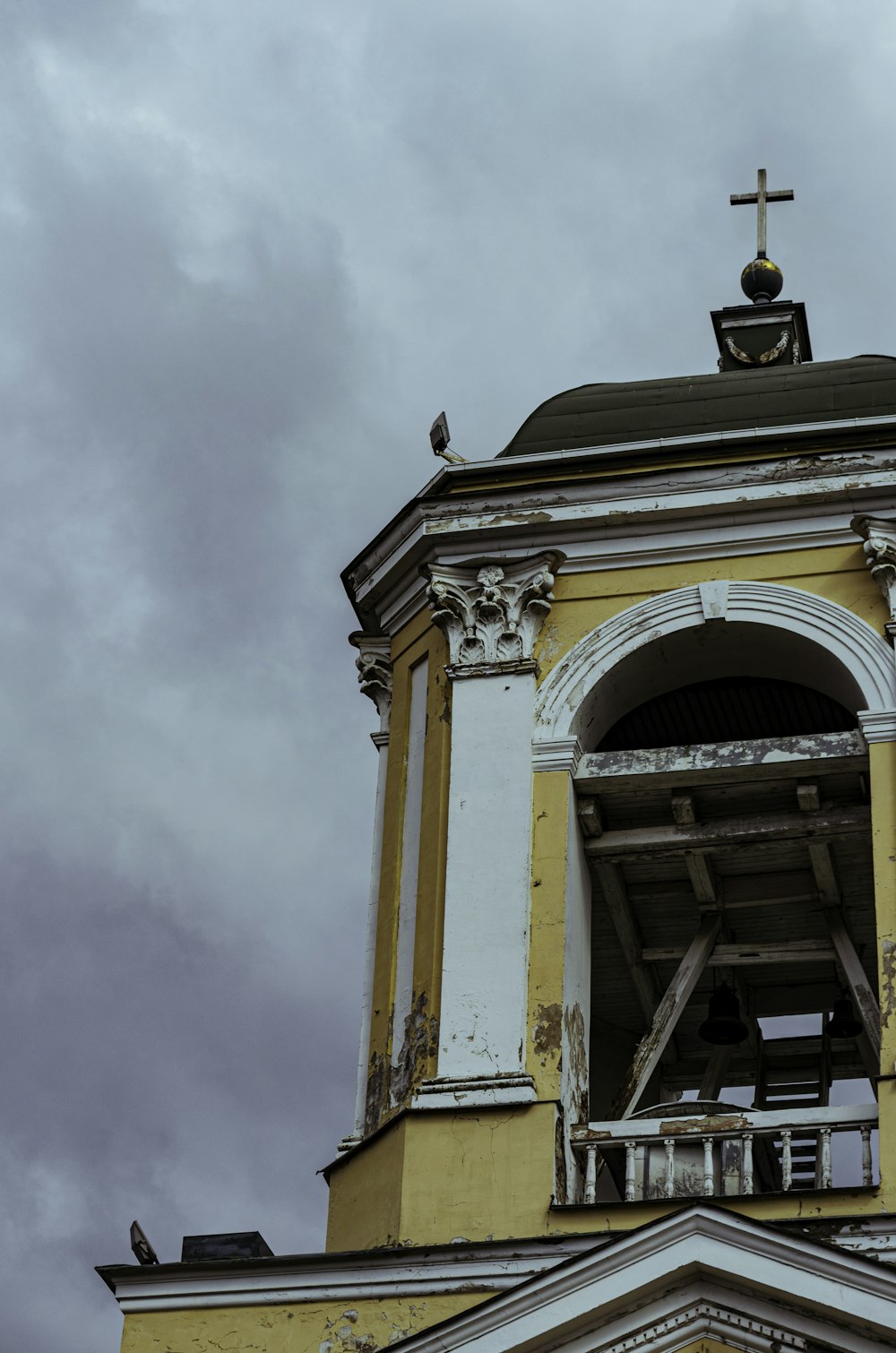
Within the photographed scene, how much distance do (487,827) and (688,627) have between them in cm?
169

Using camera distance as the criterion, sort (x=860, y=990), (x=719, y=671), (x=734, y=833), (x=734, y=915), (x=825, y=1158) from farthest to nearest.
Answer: (x=734, y=915) → (x=719, y=671) → (x=734, y=833) → (x=860, y=990) → (x=825, y=1158)

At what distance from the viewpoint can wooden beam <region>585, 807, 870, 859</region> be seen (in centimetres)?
1596

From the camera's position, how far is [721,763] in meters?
15.7

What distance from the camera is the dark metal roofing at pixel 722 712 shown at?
54.9 ft

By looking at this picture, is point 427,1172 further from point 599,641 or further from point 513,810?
point 599,641

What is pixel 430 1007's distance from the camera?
1513 cm

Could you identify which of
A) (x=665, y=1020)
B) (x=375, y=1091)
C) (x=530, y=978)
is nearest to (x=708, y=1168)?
(x=530, y=978)

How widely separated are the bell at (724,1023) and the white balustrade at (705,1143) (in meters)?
2.75

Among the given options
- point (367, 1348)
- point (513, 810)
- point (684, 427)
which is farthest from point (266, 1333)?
point (684, 427)

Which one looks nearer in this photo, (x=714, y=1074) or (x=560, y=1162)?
(x=560, y=1162)

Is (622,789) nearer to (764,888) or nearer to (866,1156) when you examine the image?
(764,888)

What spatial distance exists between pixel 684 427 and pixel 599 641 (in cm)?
166

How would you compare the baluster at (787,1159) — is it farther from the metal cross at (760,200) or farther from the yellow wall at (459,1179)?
the metal cross at (760,200)

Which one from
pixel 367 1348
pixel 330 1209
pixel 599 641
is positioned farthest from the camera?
pixel 599 641
